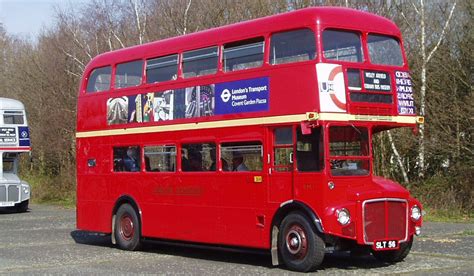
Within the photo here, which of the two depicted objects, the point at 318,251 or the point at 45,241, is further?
the point at 45,241

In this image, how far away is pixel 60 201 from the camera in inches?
1396

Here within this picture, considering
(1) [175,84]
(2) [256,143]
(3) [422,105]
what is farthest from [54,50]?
(2) [256,143]

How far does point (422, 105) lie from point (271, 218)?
12872 millimetres

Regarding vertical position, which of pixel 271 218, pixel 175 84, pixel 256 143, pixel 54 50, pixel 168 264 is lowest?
pixel 168 264

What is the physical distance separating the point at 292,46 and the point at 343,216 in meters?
3.02

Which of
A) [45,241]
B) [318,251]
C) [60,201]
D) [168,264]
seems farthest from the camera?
[60,201]

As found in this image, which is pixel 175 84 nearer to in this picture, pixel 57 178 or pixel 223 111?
pixel 223 111

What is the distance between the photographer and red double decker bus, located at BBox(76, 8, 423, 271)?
1166 cm

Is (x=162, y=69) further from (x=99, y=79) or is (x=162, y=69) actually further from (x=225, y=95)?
(x=99, y=79)

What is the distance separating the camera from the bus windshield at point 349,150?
11.8m

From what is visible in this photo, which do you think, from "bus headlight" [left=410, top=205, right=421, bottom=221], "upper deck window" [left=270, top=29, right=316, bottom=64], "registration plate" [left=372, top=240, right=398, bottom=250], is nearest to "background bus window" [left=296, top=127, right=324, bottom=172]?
"upper deck window" [left=270, top=29, right=316, bottom=64]

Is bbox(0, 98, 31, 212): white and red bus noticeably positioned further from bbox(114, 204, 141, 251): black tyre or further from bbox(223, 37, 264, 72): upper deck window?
bbox(223, 37, 264, 72): upper deck window

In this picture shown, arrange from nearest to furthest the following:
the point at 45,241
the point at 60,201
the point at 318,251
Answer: the point at 318,251
the point at 45,241
the point at 60,201

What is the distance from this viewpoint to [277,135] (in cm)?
1243
